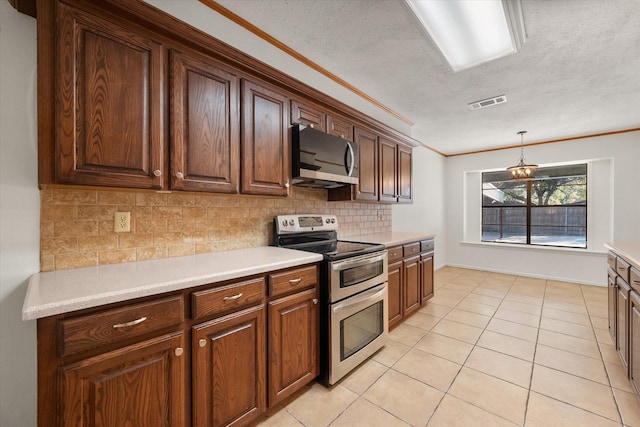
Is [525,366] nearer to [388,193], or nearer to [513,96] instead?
[388,193]

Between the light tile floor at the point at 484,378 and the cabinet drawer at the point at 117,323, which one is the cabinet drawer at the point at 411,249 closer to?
the light tile floor at the point at 484,378

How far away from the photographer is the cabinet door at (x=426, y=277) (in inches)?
129

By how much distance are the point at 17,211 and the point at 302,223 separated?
5.59ft

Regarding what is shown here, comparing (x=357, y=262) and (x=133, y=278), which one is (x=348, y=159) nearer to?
(x=357, y=262)

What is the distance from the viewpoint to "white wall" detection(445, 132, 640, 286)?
4.12 metres

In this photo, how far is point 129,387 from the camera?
3.54ft

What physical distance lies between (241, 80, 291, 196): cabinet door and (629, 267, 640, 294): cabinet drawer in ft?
7.63

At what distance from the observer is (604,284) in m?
4.34

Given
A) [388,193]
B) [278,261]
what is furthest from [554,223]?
[278,261]

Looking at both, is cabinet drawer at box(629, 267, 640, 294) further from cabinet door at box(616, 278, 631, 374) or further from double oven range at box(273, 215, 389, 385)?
double oven range at box(273, 215, 389, 385)

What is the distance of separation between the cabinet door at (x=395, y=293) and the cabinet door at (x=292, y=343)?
1114mm

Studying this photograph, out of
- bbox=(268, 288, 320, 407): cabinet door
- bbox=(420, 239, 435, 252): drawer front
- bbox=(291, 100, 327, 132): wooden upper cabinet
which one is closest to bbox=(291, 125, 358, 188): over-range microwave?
bbox=(291, 100, 327, 132): wooden upper cabinet

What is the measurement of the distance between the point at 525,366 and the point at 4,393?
327cm

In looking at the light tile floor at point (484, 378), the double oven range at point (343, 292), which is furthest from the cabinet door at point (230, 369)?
the double oven range at point (343, 292)
